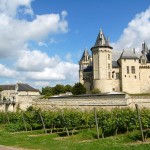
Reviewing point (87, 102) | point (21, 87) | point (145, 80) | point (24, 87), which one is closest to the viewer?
point (87, 102)

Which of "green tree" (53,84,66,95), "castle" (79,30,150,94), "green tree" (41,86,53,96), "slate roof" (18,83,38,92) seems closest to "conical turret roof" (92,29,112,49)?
"castle" (79,30,150,94)

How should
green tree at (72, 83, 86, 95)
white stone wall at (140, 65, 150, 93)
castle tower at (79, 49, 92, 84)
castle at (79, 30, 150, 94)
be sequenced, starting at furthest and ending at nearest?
castle tower at (79, 49, 92, 84)
white stone wall at (140, 65, 150, 93)
castle at (79, 30, 150, 94)
green tree at (72, 83, 86, 95)

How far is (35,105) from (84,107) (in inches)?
368

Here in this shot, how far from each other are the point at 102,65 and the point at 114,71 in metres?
3.48

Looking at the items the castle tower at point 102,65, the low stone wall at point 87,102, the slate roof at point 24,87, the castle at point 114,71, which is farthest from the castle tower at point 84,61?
the low stone wall at point 87,102

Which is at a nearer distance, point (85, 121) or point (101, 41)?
point (85, 121)

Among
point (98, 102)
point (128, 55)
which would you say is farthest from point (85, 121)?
point (128, 55)

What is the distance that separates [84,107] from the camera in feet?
137

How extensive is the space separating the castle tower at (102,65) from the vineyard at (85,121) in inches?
1116

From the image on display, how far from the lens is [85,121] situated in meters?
22.4

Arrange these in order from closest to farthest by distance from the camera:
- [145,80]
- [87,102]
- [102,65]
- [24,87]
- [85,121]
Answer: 1. [85,121]
2. [87,102]
3. [102,65]
4. [145,80]
5. [24,87]

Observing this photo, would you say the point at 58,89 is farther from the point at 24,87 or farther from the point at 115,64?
the point at 115,64

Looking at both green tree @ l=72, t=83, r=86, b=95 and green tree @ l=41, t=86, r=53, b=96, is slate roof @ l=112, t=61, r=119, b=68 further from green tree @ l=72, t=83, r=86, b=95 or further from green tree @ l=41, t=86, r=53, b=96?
green tree @ l=41, t=86, r=53, b=96

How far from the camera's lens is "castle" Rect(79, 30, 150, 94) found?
58938mm
